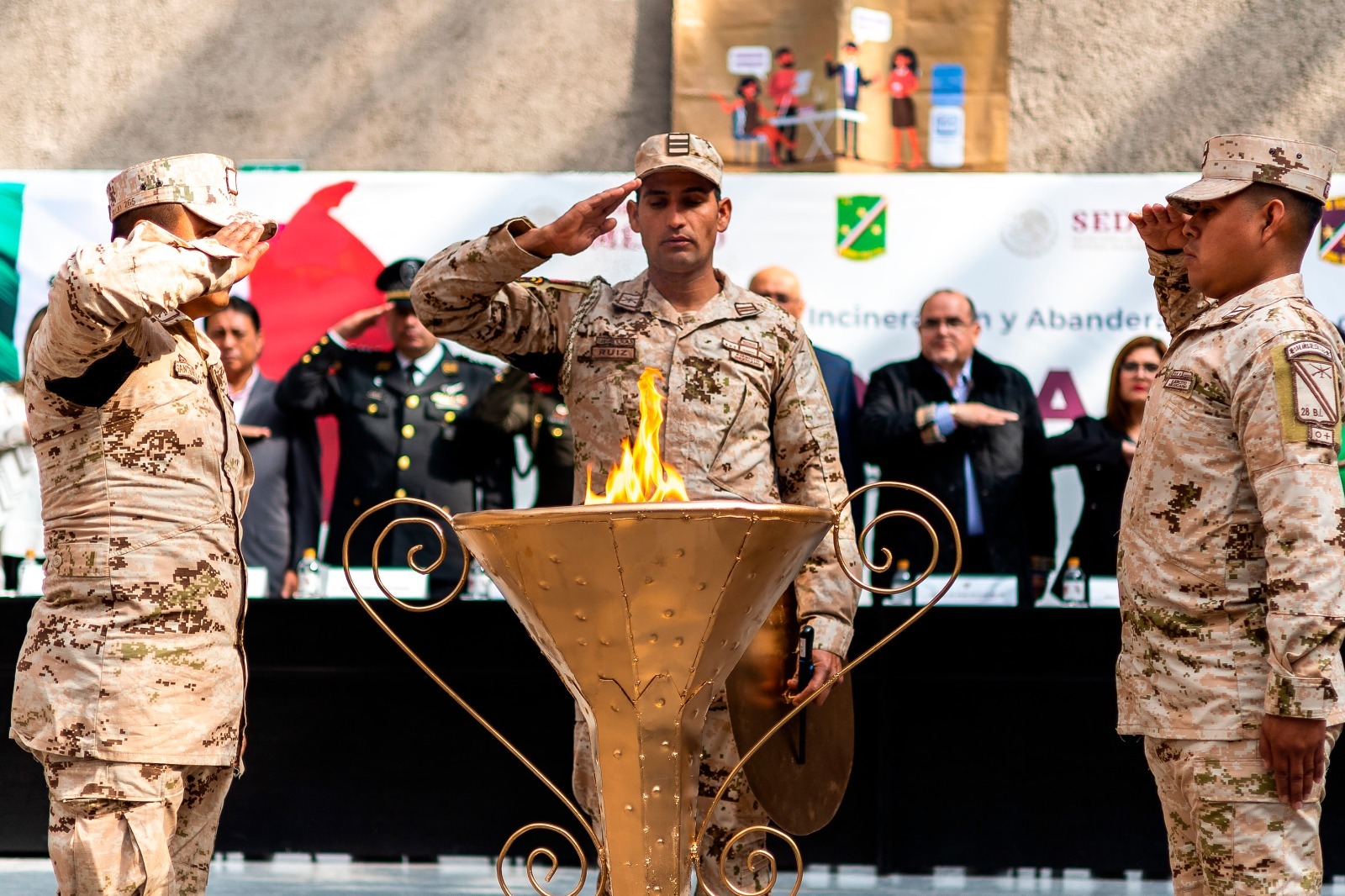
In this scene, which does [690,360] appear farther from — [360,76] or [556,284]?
[360,76]

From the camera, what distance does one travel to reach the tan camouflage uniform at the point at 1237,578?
8.32ft

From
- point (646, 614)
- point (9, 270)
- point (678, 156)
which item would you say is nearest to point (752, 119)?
point (9, 270)

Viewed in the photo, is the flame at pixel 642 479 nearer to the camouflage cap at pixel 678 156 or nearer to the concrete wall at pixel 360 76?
the camouflage cap at pixel 678 156

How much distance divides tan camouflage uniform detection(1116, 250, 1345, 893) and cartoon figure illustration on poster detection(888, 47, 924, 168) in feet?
11.2

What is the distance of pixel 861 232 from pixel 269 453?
232 centimetres

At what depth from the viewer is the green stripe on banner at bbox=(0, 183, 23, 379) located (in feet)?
18.2

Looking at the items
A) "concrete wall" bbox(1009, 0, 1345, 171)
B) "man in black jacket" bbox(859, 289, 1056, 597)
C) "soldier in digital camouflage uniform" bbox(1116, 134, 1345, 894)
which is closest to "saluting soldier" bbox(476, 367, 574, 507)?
"man in black jacket" bbox(859, 289, 1056, 597)

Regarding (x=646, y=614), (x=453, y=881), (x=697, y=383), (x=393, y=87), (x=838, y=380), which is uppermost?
(x=393, y=87)

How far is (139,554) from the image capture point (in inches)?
113

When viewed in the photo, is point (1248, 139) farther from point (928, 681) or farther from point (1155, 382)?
point (928, 681)

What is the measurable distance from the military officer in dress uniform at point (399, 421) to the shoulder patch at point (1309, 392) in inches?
132

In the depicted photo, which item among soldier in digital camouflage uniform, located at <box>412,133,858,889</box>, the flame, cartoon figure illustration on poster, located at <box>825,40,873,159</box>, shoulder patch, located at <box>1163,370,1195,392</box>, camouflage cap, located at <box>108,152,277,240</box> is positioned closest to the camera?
the flame

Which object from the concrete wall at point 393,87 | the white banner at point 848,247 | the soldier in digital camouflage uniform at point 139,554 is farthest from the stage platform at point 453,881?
the concrete wall at point 393,87

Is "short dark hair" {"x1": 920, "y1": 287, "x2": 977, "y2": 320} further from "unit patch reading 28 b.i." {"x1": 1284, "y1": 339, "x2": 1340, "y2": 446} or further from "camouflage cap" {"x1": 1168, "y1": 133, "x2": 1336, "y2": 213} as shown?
"unit patch reading 28 b.i." {"x1": 1284, "y1": 339, "x2": 1340, "y2": 446}
